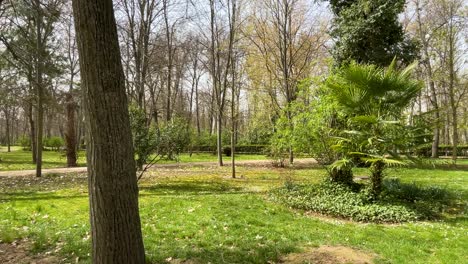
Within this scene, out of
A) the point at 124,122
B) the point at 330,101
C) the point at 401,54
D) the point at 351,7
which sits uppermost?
the point at 351,7

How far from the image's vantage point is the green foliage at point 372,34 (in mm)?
17859

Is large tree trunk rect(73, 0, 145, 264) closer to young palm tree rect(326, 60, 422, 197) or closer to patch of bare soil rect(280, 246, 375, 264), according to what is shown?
patch of bare soil rect(280, 246, 375, 264)

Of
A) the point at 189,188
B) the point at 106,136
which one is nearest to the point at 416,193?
the point at 189,188

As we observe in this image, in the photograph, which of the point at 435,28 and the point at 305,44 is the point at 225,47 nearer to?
the point at 305,44

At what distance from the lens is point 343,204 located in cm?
847

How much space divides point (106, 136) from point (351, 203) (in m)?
6.76

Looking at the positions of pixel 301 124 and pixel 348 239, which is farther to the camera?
pixel 301 124

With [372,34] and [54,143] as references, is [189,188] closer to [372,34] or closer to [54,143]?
[372,34]

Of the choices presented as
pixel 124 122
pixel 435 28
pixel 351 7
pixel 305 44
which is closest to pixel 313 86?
pixel 124 122

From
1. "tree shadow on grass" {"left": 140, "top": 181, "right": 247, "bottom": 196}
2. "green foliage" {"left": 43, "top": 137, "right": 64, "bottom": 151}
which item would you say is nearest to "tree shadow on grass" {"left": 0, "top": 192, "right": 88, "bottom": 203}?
"tree shadow on grass" {"left": 140, "top": 181, "right": 247, "bottom": 196}

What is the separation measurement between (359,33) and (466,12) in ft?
Result: 38.3

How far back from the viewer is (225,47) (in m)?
23.0

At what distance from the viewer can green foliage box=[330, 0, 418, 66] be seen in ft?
58.6

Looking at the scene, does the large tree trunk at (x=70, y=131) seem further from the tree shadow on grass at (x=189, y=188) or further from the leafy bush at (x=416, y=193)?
the leafy bush at (x=416, y=193)
